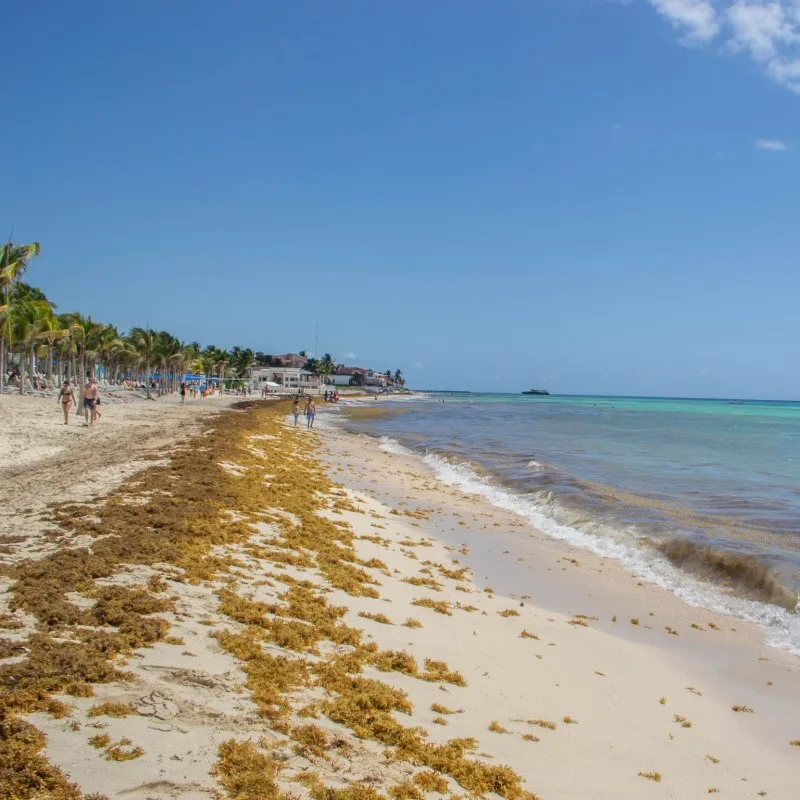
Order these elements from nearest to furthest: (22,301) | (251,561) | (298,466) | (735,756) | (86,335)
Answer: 1. (735,756)
2. (251,561)
3. (298,466)
4. (22,301)
5. (86,335)

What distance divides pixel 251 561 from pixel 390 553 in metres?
3.14

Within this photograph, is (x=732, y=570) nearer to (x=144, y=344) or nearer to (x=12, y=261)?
(x=12, y=261)

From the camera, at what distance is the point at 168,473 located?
1415cm

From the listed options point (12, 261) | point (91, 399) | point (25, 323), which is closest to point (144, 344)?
point (25, 323)

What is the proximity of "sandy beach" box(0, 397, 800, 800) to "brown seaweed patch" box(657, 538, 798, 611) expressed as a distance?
1.62m

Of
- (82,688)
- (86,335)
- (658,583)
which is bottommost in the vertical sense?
(658,583)

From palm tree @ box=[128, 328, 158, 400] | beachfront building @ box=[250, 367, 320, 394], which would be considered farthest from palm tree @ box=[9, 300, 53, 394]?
beachfront building @ box=[250, 367, 320, 394]

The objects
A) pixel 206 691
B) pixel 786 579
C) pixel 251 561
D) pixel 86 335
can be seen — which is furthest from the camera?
pixel 86 335

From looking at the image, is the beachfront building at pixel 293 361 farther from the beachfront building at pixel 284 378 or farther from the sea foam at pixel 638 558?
the sea foam at pixel 638 558

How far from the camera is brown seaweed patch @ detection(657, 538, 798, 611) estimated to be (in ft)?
33.9

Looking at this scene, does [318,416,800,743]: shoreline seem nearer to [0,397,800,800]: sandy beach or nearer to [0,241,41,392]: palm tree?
[0,397,800,800]: sandy beach

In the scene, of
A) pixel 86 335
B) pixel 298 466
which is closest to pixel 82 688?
pixel 298 466

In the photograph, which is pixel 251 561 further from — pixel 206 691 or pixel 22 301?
pixel 22 301

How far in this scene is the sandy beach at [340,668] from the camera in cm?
406
